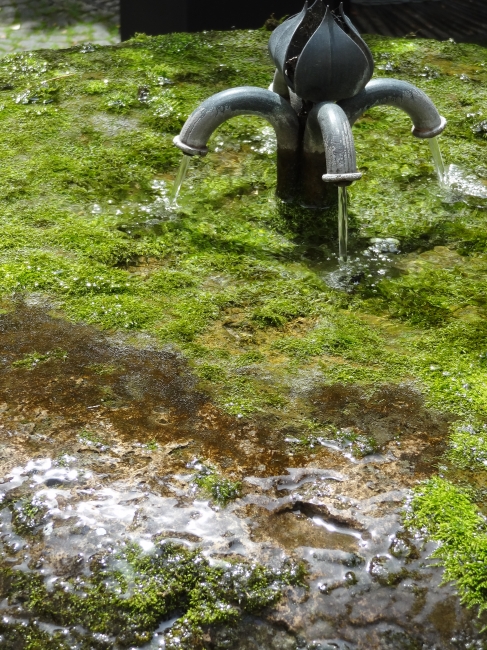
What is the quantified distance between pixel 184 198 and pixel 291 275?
2.51 feet

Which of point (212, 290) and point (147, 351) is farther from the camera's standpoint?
point (212, 290)

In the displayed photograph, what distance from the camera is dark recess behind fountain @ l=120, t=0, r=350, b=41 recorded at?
6.82 metres

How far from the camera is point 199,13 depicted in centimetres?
683

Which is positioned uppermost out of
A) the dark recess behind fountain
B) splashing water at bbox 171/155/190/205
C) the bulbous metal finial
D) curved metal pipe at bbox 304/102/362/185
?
the bulbous metal finial

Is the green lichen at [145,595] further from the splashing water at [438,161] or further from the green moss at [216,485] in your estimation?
the splashing water at [438,161]

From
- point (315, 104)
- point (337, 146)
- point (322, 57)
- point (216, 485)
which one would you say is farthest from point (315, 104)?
point (216, 485)

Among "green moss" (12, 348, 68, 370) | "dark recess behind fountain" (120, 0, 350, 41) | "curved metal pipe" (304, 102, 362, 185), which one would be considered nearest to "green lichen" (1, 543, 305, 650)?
"green moss" (12, 348, 68, 370)

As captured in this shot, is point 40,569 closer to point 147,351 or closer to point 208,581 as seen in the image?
point 208,581

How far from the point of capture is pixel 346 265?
3006mm

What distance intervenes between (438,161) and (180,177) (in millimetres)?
1170

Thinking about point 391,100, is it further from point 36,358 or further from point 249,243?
point 36,358

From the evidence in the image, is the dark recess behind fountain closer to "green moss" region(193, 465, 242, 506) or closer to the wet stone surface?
the wet stone surface

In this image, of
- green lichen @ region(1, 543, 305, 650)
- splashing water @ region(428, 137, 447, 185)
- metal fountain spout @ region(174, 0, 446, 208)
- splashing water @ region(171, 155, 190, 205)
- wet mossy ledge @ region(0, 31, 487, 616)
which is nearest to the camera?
green lichen @ region(1, 543, 305, 650)

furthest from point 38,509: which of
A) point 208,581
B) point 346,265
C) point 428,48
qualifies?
point 428,48
